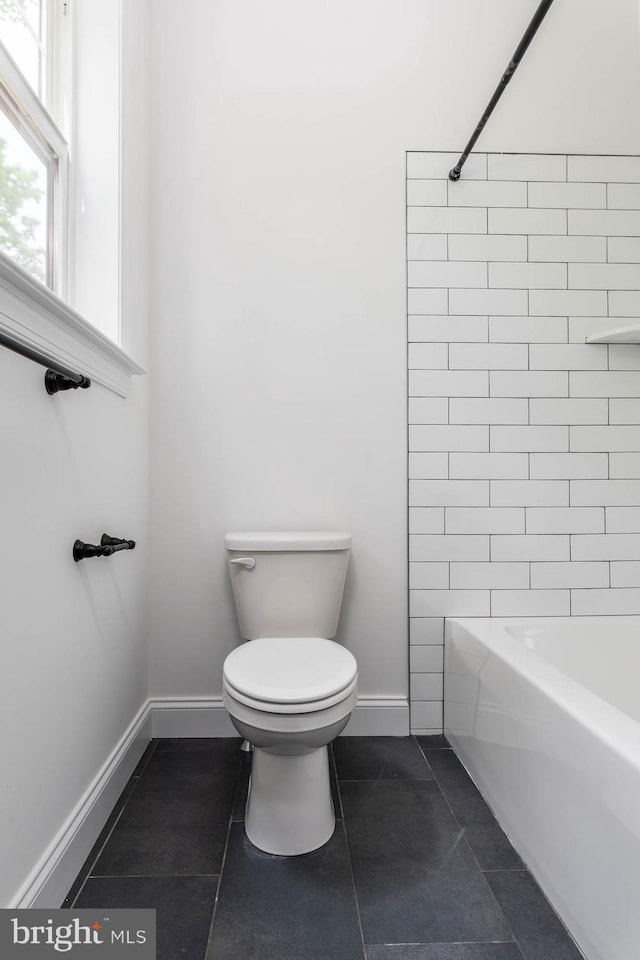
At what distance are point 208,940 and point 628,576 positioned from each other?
1611 millimetres

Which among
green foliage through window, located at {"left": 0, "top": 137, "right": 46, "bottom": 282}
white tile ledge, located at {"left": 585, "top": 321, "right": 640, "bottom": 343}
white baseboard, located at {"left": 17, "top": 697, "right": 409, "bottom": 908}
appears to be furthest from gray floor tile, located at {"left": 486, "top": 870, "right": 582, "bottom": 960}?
green foliage through window, located at {"left": 0, "top": 137, "right": 46, "bottom": 282}

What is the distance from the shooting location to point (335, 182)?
179cm

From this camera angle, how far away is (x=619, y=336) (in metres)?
1.74

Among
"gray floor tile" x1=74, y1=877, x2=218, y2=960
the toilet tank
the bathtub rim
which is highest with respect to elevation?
the toilet tank

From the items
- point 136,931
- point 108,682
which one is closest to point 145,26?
point 108,682

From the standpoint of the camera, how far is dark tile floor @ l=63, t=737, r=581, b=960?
995 millimetres

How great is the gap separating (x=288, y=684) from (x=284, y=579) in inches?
17.7

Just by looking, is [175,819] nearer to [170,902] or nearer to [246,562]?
[170,902]

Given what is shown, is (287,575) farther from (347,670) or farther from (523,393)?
(523,393)

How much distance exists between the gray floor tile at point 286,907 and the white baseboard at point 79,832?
32 centimetres

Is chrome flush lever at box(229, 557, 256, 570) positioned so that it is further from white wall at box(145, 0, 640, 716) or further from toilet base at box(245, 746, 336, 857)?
toilet base at box(245, 746, 336, 857)

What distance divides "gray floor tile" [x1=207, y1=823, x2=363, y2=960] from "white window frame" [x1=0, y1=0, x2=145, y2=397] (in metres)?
1.15

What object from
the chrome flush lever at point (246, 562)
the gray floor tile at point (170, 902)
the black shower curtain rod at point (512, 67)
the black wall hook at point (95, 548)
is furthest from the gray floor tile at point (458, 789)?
the black shower curtain rod at point (512, 67)

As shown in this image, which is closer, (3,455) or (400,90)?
(3,455)
